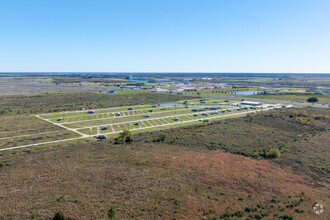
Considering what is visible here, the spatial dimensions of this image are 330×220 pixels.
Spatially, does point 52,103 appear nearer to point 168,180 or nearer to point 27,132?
point 27,132

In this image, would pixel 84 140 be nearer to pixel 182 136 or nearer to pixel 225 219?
pixel 182 136

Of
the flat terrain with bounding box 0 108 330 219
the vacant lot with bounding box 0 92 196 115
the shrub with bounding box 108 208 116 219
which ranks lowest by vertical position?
the flat terrain with bounding box 0 108 330 219

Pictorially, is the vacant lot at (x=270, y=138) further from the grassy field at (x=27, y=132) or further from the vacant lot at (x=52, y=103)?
the vacant lot at (x=52, y=103)

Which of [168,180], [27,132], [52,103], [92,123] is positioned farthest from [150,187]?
[52,103]

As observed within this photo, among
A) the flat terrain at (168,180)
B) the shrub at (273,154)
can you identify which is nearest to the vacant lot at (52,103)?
the flat terrain at (168,180)

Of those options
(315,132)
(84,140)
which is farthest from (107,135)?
(315,132)

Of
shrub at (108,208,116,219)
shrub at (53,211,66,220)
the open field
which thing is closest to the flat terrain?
shrub at (108,208,116,219)

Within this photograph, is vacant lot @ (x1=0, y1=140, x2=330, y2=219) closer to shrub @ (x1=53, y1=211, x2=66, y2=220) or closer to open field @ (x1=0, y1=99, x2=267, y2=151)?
shrub @ (x1=53, y1=211, x2=66, y2=220)

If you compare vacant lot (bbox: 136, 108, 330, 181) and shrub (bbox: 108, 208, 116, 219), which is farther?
vacant lot (bbox: 136, 108, 330, 181)
